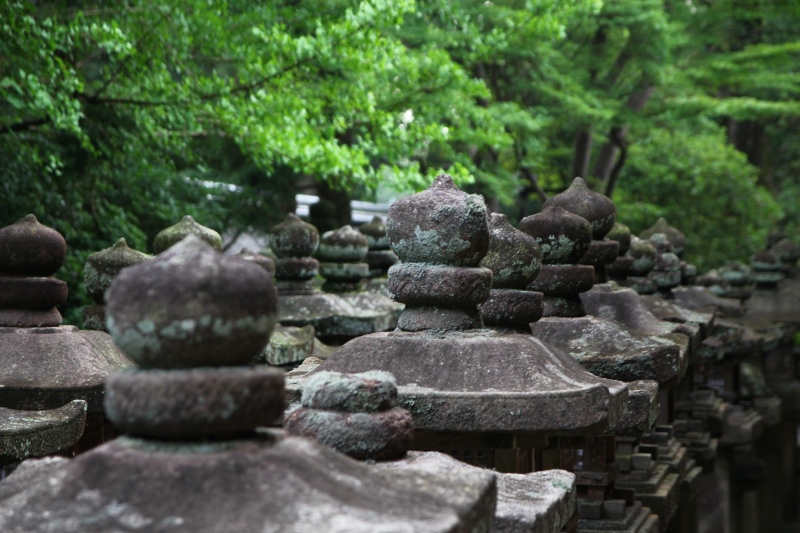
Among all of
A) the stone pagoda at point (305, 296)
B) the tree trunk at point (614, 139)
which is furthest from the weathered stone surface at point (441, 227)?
the tree trunk at point (614, 139)

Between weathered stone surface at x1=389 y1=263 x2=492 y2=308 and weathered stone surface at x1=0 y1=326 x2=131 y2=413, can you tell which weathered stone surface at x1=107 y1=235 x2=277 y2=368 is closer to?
weathered stone surface at x1=389 y1=263 x2=492 y2=308

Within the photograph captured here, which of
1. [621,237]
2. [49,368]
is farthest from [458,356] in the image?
[621,237]

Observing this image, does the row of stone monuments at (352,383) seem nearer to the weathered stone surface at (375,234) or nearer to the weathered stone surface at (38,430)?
the weathered stone surface at (38,430)

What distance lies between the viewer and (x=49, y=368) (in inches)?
154

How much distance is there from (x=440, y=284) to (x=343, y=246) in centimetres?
448

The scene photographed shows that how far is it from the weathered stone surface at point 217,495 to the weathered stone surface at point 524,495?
430 mm

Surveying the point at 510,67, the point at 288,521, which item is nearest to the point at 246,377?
the point at 288,521

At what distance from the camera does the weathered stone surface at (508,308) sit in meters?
3.90

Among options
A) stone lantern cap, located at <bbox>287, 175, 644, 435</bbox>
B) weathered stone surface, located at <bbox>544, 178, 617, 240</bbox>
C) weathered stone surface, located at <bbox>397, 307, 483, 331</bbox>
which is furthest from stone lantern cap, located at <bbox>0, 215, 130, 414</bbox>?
weathered stone surface, located at <bbox>544, 178, 617, 240</bbox>

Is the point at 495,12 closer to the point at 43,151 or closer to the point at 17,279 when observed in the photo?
the point at 43,151

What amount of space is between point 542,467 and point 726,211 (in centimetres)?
1526

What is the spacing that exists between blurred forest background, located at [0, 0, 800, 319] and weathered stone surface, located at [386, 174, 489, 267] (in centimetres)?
372

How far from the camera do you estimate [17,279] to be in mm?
4059

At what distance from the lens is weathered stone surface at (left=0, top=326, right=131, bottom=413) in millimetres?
3771
